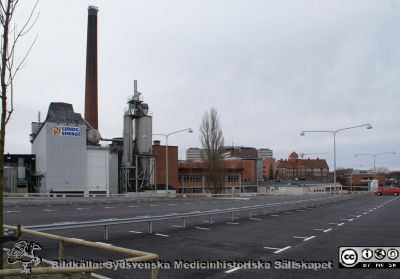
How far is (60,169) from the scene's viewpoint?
62.0 meters

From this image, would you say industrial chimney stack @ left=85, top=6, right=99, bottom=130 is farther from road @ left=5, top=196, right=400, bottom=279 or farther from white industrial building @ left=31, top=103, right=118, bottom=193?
road @ left=5, top=196, right=400, bottom=279

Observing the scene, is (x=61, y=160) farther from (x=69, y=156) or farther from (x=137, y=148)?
(x=137, y=148)

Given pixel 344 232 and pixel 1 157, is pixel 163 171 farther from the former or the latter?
pixel 1 157

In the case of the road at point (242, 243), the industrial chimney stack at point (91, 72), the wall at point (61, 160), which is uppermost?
the industrial chimney stack at point (91, 72)

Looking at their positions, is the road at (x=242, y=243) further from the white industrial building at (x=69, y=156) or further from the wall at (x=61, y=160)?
the wall at (x=61, y=160)

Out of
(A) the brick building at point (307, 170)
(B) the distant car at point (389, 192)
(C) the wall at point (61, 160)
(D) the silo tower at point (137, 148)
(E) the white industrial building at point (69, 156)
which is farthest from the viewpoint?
(A) the brick building at point (307, 170)

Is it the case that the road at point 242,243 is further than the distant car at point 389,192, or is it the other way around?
the distant car at point 389,192

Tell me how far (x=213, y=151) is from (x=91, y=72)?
21979mm

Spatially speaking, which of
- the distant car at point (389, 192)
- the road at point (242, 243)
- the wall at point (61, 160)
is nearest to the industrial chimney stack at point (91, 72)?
the wall at point (61, 160)

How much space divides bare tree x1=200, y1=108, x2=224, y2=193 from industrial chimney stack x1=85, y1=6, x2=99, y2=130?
16973 mm

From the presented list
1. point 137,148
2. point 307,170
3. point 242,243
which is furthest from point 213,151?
point 307,170

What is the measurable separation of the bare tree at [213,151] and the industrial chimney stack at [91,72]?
17.0 metres

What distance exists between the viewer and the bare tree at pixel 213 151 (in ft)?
226

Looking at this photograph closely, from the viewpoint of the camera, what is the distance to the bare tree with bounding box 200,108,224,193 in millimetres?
68938
